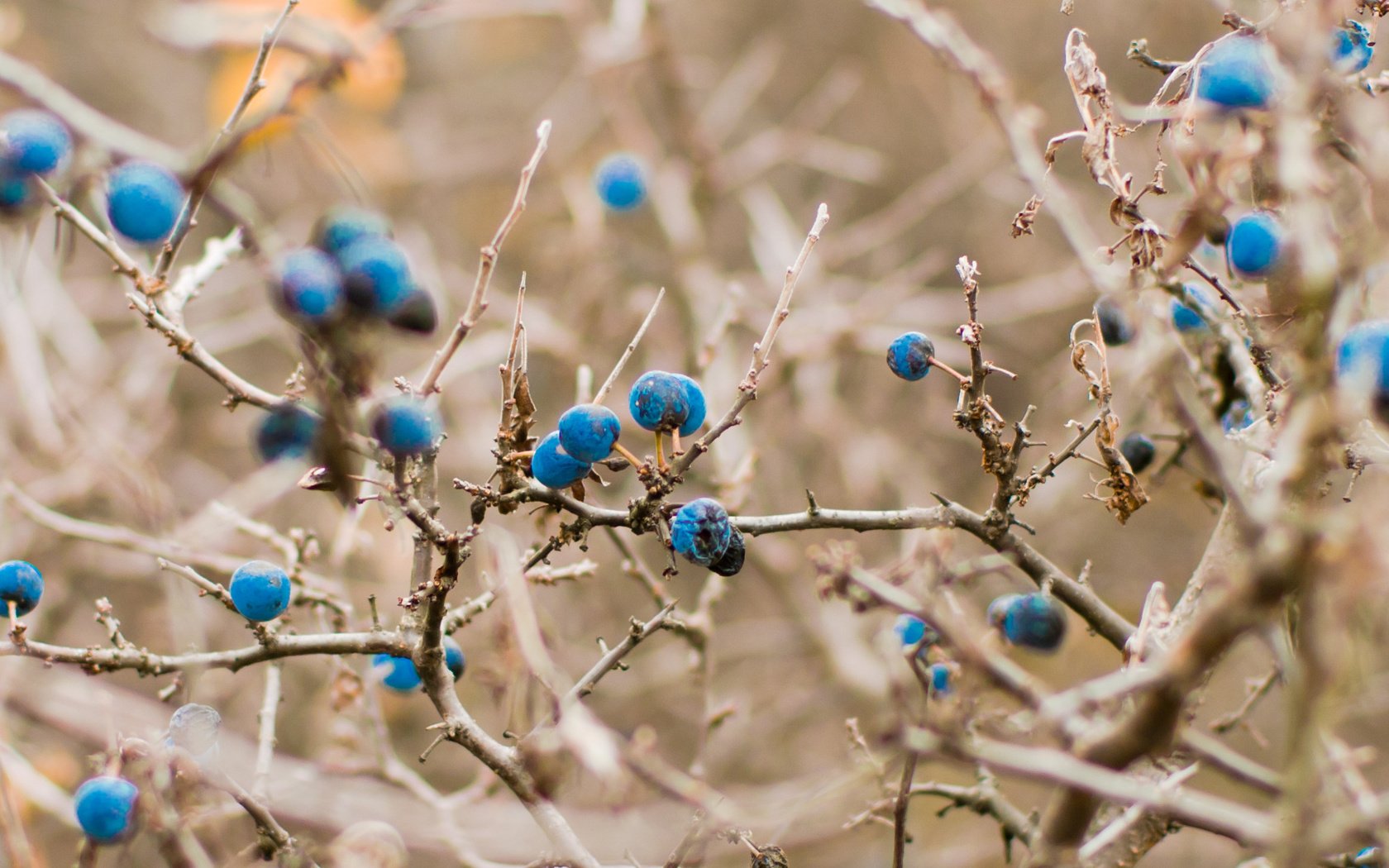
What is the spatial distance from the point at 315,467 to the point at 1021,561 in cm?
128

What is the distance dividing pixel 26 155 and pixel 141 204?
0.23 metres

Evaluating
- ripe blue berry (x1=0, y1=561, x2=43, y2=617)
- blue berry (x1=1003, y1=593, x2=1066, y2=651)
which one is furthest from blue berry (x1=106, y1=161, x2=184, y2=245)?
blue berry (x1=1003, y1=593, x2=1066, y2=651)

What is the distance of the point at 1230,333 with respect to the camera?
7.01 ft

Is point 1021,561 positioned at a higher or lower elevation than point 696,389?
lower

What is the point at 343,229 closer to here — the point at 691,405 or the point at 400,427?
the point at 400,427

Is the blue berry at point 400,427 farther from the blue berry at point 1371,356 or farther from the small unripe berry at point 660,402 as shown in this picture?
the blue berry at point 1371,356

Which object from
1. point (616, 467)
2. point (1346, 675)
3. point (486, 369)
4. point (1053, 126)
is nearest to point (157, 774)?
point (616, 467)

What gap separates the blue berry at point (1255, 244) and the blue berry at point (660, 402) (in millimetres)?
1014

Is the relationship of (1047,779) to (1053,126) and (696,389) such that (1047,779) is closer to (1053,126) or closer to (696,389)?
(696,389)

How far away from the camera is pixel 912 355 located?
198 cm

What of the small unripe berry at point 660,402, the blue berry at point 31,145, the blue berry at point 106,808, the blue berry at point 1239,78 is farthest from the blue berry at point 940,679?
the blue berry at point 31,145

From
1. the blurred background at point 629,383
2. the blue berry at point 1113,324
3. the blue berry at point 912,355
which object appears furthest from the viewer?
the blurred background at point 629,383

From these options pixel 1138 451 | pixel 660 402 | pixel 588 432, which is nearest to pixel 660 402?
pixel 660 402

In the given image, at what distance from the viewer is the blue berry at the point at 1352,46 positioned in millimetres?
1736
